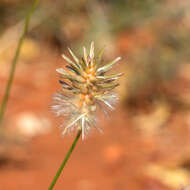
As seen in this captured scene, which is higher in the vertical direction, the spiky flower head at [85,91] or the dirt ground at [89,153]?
the dirt ground at [89,153]

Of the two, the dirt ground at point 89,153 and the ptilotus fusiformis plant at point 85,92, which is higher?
the dirt ground at point 89,153

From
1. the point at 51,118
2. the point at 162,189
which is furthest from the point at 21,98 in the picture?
the point at 162,189

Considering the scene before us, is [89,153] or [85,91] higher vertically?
[89,153]

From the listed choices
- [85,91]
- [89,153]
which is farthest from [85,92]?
[89,153]

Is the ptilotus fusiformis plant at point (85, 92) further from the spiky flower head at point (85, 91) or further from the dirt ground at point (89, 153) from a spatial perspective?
the dirt ground at point (89, 153)

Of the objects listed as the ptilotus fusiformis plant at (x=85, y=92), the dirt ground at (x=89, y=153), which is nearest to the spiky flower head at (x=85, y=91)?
the ptilotus fusiformis plant at (x=85, y=92)

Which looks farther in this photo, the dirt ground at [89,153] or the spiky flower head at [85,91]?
the dirt ground at [89,153]

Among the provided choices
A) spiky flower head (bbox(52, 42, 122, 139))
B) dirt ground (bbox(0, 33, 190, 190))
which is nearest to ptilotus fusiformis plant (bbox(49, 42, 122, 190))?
spiky flower head (bbox(52, 42, 122, 139))

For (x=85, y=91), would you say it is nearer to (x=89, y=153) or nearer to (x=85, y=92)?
(x=85, y=92)

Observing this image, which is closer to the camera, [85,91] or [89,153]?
[85,91]
